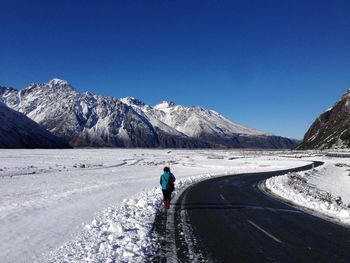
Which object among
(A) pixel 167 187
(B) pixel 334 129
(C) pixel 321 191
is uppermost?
(B) pixel 334 129

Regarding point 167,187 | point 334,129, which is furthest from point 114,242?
point 334,129

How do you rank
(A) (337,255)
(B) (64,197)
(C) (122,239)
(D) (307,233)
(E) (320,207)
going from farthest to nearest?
(B) (64,197) → (E) (320,207) → (D) (307,233) → (C) (122,239) → (A) (337,255)

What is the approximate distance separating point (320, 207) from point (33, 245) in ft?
47.3

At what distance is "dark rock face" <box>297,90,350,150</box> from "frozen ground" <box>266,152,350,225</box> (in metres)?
104

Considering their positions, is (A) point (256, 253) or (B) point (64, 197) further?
(B) point (64, 197)

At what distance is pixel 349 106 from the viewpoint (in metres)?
178

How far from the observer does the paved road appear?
10.4 meters

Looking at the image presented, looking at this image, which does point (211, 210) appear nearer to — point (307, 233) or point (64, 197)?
point (307, 233)

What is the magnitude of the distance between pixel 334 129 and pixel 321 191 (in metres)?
147

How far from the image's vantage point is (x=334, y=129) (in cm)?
17350

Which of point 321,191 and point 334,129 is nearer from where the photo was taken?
point 321,191

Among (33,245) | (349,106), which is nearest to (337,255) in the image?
(33,245)

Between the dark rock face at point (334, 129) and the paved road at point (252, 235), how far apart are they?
140742mm

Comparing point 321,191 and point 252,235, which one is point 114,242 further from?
point 321,191
